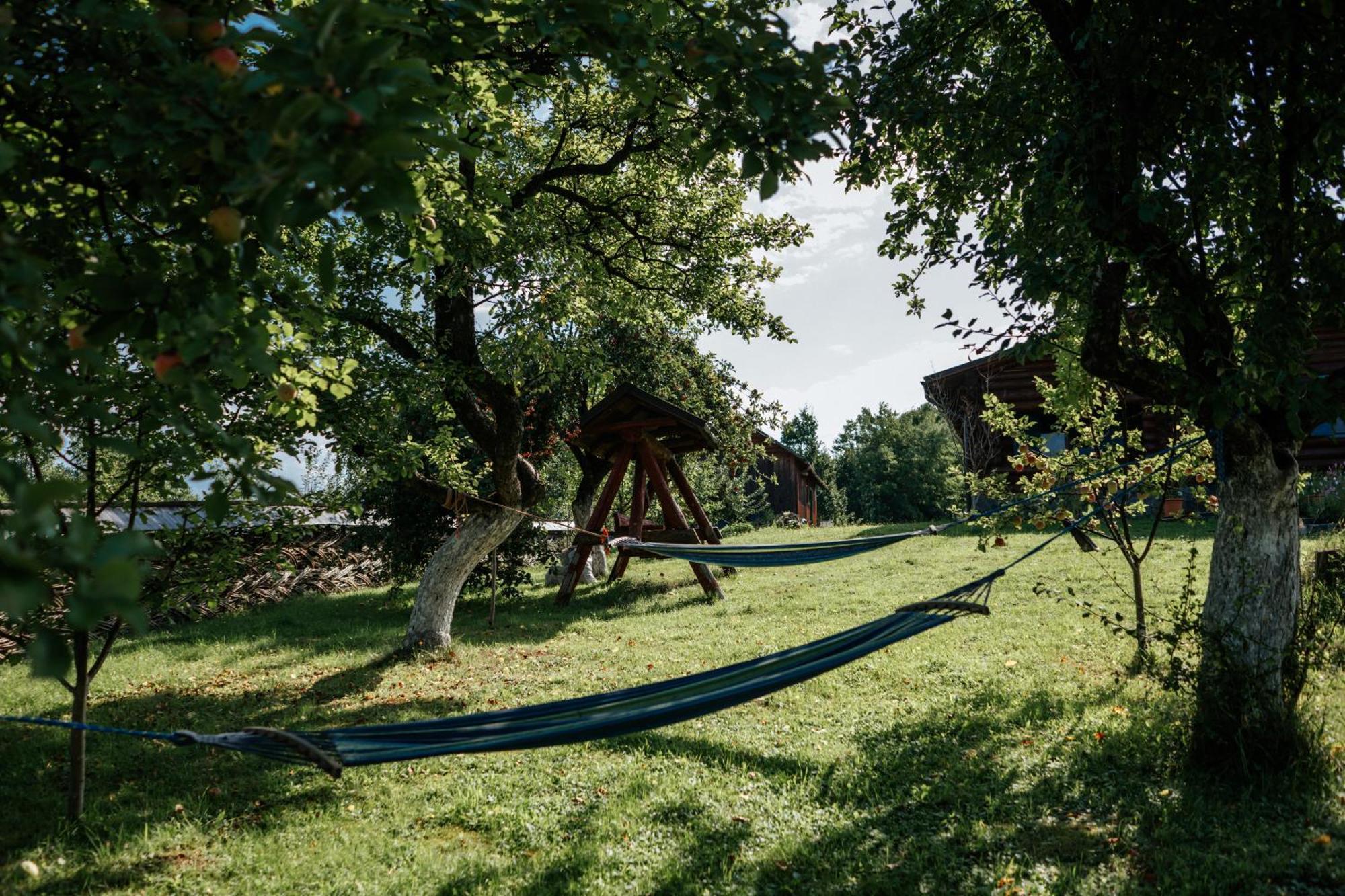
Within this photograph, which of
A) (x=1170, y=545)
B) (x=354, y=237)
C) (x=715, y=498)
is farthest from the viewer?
(x=715, y=498)

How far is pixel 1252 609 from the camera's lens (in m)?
3.70

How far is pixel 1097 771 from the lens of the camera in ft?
12.9

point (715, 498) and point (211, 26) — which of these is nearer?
point (211, 26)

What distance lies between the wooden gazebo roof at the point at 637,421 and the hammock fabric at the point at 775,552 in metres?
3.74

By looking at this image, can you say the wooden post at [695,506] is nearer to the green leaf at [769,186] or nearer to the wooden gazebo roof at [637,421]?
the wooden gazebo roof at [637,421]

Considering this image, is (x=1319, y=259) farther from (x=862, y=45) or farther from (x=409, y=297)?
(x=409, y=297)

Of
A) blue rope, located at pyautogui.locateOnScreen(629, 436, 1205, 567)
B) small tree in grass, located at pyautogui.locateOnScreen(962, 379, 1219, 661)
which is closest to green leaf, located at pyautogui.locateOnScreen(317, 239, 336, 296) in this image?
blue rope, located at pyautogui.locateOnScreen(629, 436, 1205, 567)

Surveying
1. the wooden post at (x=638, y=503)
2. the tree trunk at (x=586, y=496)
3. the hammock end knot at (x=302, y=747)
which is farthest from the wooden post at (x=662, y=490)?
the hammock end knot at (x=302, y=747)

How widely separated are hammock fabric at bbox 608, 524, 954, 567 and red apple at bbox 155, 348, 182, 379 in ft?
10.6

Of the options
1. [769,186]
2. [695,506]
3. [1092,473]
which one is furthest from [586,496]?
[769,186]

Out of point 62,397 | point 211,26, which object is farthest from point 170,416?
point 211,26

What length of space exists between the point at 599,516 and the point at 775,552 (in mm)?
5302

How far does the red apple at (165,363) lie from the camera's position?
5.21 feet

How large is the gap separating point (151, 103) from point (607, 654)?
240 inches
